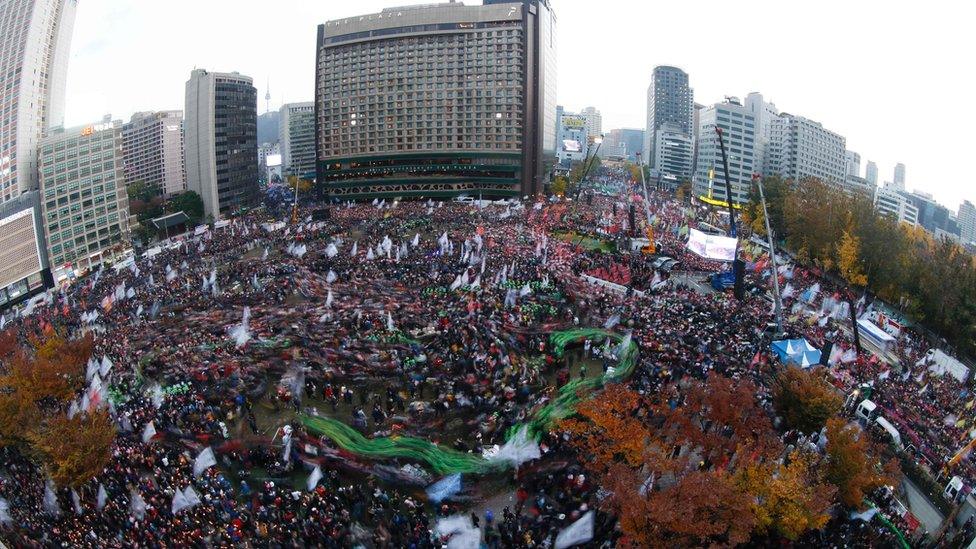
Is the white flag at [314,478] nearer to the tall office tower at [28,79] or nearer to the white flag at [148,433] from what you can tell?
the white flag at [148,433]

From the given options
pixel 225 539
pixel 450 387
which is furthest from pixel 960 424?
pixel 225 539

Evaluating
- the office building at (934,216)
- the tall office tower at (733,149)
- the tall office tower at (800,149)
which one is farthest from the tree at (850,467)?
the office building at (934,216)

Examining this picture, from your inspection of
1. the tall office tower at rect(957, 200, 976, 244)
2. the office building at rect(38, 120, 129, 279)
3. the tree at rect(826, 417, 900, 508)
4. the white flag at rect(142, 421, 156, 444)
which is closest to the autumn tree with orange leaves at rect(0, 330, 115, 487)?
the white flag at rect(142, 421, 156, 444)

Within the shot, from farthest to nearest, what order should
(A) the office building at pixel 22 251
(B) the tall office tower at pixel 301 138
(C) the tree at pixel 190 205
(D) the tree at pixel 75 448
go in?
(B) the tall office tower at pixel 301 138 < (C) the tree at pixel 190 205 < (A) the office building at pixel 22 251 < (D) the tree at pixel 75 448

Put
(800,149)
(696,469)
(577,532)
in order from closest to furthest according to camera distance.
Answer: (577,532)
(696,469)
(800,149)

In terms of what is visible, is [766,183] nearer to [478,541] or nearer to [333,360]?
[333,360]

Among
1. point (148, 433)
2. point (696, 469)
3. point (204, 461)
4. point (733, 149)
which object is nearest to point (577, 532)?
point (696, 469)

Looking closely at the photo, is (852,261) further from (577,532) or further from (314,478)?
(314,478)
